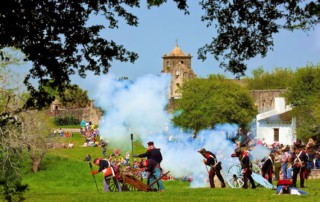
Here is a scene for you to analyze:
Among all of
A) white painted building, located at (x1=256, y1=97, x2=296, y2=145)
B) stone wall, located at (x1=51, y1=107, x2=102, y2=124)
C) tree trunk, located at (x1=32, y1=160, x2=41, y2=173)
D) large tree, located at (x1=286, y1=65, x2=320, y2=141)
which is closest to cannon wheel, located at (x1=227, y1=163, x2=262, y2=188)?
tree trunk, located at (x1=32, y1=160, x2=41, y2=173)

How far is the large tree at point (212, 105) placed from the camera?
270ft

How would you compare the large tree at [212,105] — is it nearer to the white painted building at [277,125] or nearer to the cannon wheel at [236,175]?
the white painted building at [277,125]

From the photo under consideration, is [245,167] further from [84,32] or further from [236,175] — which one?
[84,32]

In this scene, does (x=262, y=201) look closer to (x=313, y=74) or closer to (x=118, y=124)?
(x=118, y=124)

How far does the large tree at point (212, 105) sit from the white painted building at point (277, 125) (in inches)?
55.2

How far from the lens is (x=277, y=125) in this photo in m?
86.4

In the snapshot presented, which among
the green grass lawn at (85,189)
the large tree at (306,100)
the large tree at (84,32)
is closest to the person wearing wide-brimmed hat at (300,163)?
the green grass lawn at (85,189)

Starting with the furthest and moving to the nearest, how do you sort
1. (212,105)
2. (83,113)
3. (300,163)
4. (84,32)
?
(83,113) < (212,105) < (300,163) < (84,32)

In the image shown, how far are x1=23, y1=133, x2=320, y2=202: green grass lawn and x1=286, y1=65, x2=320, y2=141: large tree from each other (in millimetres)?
13561

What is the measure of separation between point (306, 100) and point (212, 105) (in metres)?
8.52

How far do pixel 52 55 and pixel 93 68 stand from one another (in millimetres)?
1020

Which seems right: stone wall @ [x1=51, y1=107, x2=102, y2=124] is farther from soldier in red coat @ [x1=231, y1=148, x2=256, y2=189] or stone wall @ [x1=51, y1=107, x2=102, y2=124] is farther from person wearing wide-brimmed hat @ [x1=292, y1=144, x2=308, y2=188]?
soldier in red coat @ [x1=231, y1=148, x2=256, y2=189]

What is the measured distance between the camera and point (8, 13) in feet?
50.4

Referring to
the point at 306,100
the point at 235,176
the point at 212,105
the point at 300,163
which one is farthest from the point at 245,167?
the point at 212,105
